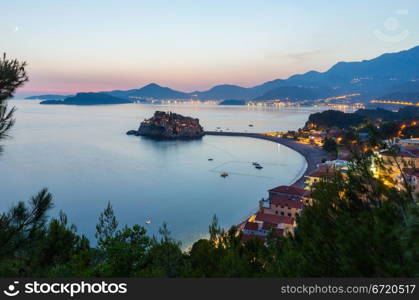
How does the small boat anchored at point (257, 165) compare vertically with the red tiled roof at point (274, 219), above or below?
below

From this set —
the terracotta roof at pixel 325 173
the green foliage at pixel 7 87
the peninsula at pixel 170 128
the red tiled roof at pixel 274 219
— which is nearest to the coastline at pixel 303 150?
the terracotta roof at pixel 325 173

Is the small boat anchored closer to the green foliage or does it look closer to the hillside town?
the hillside town

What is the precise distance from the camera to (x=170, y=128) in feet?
220

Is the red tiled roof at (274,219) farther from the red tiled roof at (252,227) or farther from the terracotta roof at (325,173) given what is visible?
the terracotta roof at (325,173)

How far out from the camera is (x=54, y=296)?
2.62 metres

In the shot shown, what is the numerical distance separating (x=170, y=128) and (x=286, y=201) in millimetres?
50316

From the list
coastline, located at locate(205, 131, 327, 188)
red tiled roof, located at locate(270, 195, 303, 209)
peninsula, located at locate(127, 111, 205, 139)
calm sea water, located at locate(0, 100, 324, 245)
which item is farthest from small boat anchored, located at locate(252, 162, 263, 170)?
peninsula, located at locate(127, 111, 205, 139)

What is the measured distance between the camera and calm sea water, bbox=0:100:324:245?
2259 centimetres

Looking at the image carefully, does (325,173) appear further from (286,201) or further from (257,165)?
(257,165)

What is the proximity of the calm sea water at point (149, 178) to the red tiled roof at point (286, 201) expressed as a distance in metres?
2.97

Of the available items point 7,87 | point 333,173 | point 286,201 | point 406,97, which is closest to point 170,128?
point 286,201

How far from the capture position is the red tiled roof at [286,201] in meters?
19.5

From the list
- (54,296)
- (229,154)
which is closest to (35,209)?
(54,296)

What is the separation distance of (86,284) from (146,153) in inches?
1799
